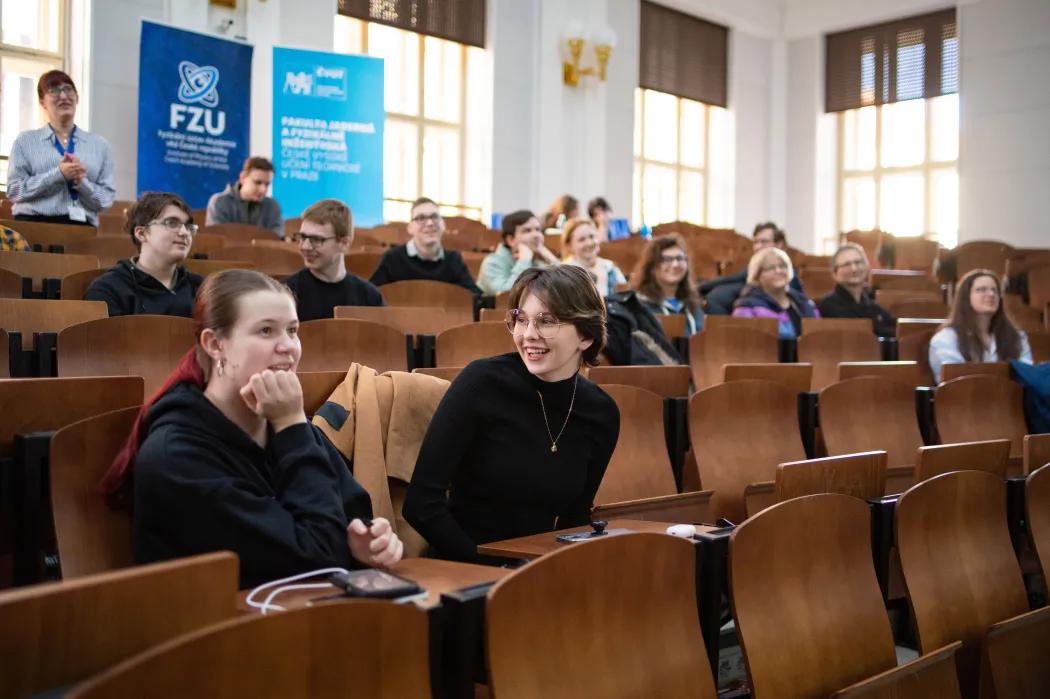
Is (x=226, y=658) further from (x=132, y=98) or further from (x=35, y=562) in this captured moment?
(x=132, y=98)

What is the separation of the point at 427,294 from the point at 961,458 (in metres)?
2.30

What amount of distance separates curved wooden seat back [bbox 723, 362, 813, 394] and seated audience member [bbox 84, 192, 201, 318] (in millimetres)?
1677

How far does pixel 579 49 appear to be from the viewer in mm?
9344

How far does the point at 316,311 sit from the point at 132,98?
4063 mm

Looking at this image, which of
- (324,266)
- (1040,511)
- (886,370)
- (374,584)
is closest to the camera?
(374,584)

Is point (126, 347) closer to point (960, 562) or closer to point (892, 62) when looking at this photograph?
point (960, 562)

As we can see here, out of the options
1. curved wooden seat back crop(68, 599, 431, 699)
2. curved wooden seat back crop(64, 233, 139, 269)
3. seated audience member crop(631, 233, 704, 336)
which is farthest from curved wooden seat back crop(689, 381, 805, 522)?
curved wooden seat back crop(64, 233, 139, 269)

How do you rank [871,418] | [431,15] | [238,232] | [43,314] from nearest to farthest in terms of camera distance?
[43,314]
[871,418]
[238,232]
[431,15]

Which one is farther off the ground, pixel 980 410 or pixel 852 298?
pixel 852 298

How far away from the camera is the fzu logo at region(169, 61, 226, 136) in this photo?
6.48m

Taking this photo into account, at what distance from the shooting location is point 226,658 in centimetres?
92

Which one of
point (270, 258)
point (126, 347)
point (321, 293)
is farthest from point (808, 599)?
point (270, 258)

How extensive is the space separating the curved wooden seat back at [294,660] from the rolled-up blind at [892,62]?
423 inches

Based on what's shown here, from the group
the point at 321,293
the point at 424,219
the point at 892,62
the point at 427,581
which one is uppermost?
the point at 892,62
